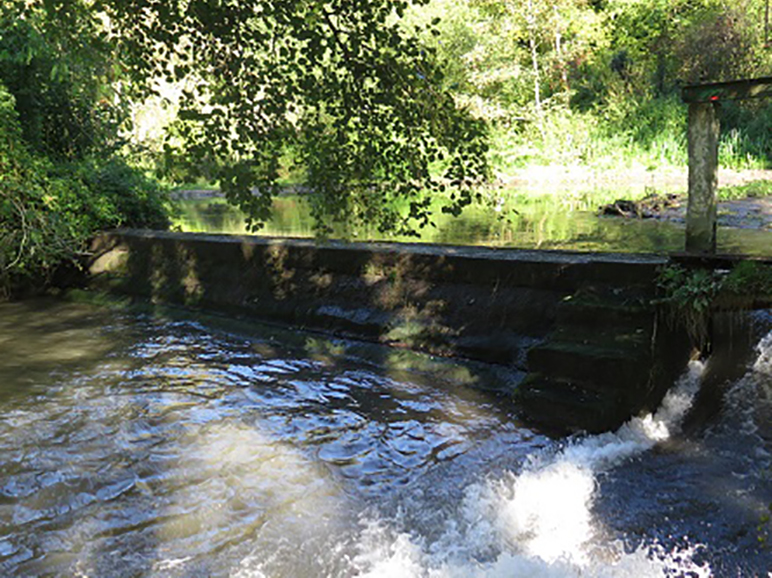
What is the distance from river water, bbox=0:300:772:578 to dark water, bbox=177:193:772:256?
2.12m

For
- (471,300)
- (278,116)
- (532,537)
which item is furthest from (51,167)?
(532,537)

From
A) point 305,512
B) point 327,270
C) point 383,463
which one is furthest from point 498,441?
point 327,270

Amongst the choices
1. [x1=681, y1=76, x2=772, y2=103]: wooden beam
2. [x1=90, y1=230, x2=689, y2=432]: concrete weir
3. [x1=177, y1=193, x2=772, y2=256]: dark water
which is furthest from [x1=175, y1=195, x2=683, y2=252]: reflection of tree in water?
[x1=681, y1=76, x2=772, y2=103]: wooden beam

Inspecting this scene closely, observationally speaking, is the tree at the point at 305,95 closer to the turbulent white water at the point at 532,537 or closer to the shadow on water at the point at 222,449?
the shadow on water at the point at 222,449

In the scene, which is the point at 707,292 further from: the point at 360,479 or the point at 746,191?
the point at 746,191

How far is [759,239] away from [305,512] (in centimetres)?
871

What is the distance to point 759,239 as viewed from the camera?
9.91 m

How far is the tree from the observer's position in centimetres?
500

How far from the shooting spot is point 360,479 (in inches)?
166

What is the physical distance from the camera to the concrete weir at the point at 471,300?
485 cm

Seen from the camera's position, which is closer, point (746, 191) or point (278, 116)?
point (278, 116)

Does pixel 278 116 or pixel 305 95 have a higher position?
pixel 305 95

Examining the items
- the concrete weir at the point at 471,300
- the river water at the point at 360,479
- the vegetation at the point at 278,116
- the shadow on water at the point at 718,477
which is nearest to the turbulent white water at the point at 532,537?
the river water at the point at 360,479

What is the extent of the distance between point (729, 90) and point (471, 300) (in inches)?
108
